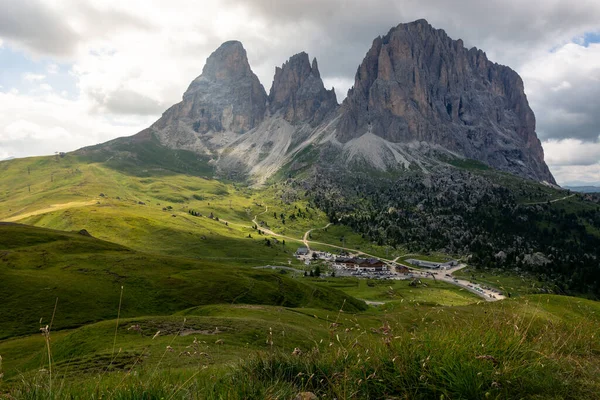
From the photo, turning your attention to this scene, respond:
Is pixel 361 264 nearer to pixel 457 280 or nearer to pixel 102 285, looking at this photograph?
pixel 457 280

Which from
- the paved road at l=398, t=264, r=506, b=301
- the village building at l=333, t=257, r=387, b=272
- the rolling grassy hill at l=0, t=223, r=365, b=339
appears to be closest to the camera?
the rolling grassy hill at l=0, t=223, r=365, b=339

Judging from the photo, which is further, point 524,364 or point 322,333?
point 322,333

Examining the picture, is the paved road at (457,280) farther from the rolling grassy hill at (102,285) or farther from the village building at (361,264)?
the rolling grassy hill at (102,285)

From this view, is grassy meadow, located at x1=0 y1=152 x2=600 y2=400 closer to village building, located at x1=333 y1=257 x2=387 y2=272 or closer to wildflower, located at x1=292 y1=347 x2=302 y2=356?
wildflower, located at x1=292 y1=347 x2=302 y2=356

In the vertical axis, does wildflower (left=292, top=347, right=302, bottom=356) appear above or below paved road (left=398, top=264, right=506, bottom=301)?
above

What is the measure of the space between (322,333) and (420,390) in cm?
2884

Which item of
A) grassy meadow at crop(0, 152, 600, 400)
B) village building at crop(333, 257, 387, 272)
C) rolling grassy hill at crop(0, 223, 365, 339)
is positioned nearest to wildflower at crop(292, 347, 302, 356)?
grassy meadow at crop(0, 152, 600, 400)

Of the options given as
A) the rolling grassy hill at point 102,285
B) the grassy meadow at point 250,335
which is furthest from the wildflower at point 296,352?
the rolling grassy hill at point 102,285

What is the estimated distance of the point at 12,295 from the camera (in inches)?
2078

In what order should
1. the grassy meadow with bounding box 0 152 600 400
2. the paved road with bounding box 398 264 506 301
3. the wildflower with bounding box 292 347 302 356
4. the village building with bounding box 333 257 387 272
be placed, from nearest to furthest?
the grassy meadow with bounding box 0 152 600 400 → the wildflower with bounding box 292 347 302 356 → the paved road with bounding box 398 264 506 301 → the village building with bounding box 333 257 387 272

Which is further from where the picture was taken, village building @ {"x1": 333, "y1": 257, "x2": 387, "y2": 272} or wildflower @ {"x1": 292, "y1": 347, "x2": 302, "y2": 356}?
village building @ {"x1": 333, "y1": 257, "x2": 387, "y2": 272}

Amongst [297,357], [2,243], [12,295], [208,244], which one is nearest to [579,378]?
[297,357]

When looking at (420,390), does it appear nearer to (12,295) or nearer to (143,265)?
(12,295)

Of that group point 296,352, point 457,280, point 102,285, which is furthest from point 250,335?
point 457,280
